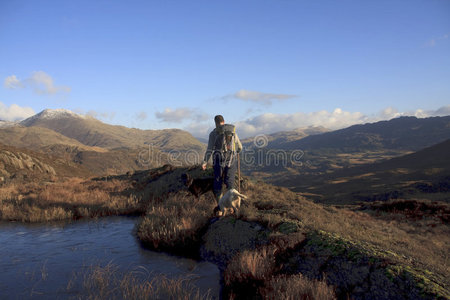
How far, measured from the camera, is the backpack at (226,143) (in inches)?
273

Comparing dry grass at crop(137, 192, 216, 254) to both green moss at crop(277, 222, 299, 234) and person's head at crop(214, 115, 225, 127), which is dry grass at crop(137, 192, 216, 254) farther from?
person's head at crop(214, 115, 225, 127)

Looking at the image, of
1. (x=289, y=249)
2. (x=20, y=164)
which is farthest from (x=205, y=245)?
(x=20, y=164)

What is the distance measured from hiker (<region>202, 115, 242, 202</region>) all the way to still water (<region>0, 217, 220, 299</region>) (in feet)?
7.52

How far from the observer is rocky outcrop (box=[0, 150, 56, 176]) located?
25.7 metres

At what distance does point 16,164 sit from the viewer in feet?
91.7

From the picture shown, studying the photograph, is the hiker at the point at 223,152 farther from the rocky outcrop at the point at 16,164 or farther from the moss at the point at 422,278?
the rocky outcrop at the point at 16,164

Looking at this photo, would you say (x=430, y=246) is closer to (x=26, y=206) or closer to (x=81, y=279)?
(x=81, y=279)

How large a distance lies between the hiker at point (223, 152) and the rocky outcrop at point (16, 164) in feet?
79.1

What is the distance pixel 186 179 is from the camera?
8.00 meters

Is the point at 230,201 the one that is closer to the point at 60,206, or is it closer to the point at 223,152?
the point at 223,152

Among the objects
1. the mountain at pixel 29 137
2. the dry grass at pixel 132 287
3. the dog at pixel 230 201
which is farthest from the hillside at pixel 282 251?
the mountain at pixel 29 137

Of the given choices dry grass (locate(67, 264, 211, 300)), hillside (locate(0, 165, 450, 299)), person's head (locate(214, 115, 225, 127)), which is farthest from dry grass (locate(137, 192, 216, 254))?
person's head (locate(214, 115, 225, 127))

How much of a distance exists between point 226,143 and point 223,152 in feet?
0.78

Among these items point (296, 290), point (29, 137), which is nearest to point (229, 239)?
point (296, 290)
